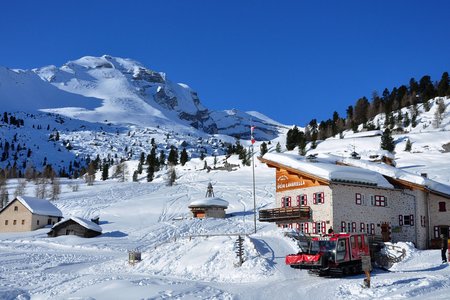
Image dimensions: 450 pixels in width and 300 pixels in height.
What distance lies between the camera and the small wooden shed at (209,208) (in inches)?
2461

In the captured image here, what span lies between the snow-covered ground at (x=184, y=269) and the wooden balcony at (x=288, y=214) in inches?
205

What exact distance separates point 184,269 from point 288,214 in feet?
48.2

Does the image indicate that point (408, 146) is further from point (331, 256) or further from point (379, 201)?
point (331, 256)

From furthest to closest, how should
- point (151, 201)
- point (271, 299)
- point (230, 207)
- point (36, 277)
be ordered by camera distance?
point (151, 201) → point (230, 207) → point (36, 277) → point (271, 299)

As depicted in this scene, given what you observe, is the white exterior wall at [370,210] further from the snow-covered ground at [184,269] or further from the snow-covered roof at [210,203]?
the snow-covered roof at [210,203]


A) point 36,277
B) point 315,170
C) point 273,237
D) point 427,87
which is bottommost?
point 36,277

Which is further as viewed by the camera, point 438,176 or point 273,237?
point 438,176

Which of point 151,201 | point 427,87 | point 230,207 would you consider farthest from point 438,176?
point 427,87

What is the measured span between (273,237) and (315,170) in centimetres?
816

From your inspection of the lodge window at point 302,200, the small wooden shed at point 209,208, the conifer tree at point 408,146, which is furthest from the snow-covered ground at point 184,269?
the conifer tree at point 408,146

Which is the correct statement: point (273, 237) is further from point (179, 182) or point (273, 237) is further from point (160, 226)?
point (179, 182)

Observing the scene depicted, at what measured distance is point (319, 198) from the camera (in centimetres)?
4144

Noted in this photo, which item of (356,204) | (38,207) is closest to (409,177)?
(356,204)

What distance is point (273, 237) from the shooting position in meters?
35.5
